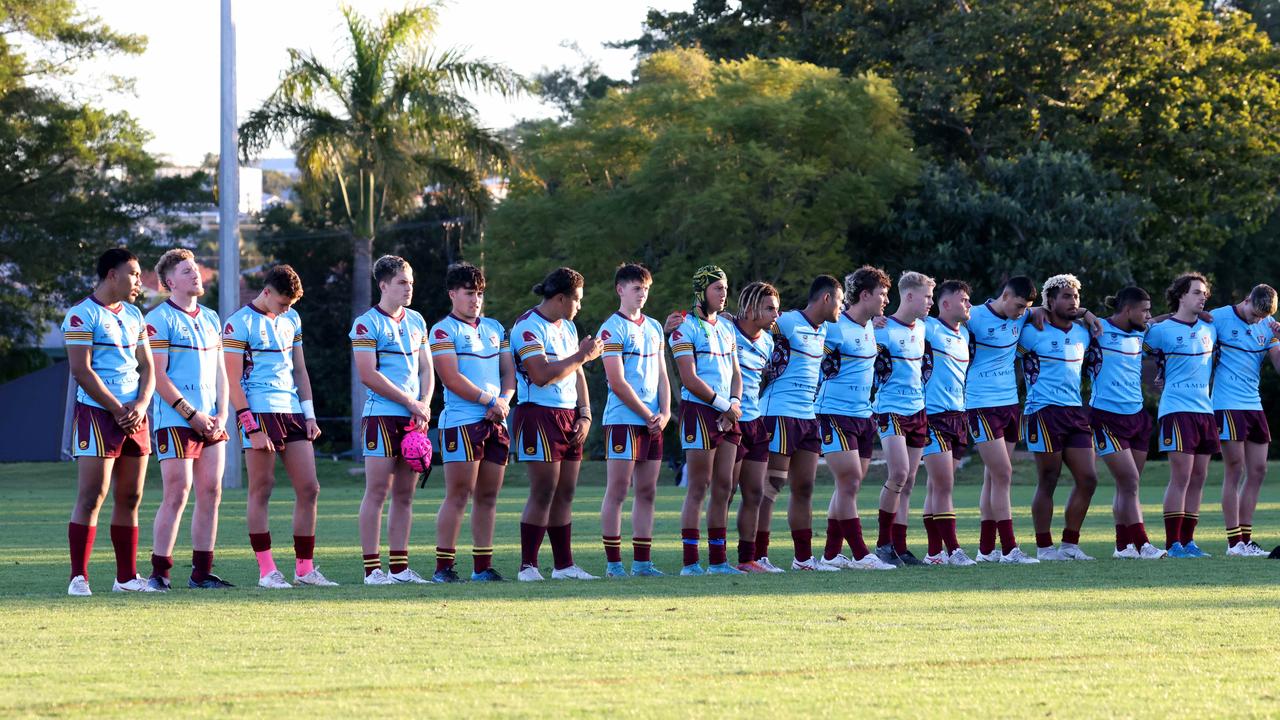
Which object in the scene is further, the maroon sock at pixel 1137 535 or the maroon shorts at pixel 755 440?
the maroon sock at pixel 1137 535

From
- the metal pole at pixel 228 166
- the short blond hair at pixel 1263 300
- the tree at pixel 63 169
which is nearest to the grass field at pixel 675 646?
the short blond hair at pixel 1263 300

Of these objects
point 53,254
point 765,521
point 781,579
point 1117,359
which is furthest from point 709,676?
point 53,254

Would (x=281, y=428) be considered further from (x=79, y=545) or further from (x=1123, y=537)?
(x=1123, y=537)

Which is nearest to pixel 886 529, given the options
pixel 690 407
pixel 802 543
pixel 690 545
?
pixel 802 543

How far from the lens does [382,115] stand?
3709 centimetres

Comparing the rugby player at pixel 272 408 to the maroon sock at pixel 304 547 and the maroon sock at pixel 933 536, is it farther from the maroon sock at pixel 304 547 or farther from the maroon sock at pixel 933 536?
the maroon sock at pixel 933 536

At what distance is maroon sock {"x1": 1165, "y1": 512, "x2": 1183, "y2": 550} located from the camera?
1397 cm

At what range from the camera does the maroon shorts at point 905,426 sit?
12.9 meters

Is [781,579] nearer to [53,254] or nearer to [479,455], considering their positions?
[479,455]

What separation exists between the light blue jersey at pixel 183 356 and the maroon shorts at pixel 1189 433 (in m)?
7.65

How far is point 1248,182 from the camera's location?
3797cm

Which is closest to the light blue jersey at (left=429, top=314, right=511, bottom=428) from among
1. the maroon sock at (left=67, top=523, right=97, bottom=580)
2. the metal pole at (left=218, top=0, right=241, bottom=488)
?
the maroon sock at (left=67, top=523, right=97, bottom=580)

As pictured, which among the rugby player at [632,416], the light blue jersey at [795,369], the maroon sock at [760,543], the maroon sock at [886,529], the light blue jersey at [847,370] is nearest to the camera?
the rugby player at [632,416]

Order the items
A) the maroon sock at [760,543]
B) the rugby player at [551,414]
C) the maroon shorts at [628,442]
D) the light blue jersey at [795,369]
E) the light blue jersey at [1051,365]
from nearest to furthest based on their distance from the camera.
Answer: the rugby player at [551,414] → the maroon shorts at [628,442] → the light blue jersey at [795,369] → the maroon sock at [760,543] → the light blue jersey at [1051,365]
